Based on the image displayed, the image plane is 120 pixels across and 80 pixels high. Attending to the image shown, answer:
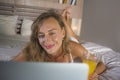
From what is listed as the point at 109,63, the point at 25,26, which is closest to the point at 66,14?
the point at 25,26

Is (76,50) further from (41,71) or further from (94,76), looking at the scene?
(41,71)

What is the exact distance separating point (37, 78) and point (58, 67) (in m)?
0.04

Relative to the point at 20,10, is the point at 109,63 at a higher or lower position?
lower

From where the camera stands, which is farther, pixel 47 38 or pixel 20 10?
pixel 20 10

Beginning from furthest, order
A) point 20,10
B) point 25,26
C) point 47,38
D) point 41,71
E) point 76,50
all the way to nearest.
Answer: point 20,10 < point 25,26 < point 76,50 < point 47,38 < point 41,71

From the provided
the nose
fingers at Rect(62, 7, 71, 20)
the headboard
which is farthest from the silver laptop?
the headboard

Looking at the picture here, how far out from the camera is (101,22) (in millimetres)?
1153

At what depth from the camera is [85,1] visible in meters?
1.14

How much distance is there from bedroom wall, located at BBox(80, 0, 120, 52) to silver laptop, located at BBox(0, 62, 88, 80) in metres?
0.73

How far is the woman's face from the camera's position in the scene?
0.65 meters

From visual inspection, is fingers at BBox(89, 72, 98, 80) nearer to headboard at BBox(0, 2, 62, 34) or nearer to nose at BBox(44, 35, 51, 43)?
nose at BBox(44, 35, 51, 43)

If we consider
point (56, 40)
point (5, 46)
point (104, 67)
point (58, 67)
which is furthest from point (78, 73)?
point (5, 46)

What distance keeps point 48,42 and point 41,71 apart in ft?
0.97

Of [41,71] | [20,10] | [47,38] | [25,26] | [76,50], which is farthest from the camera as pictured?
[20,10]
